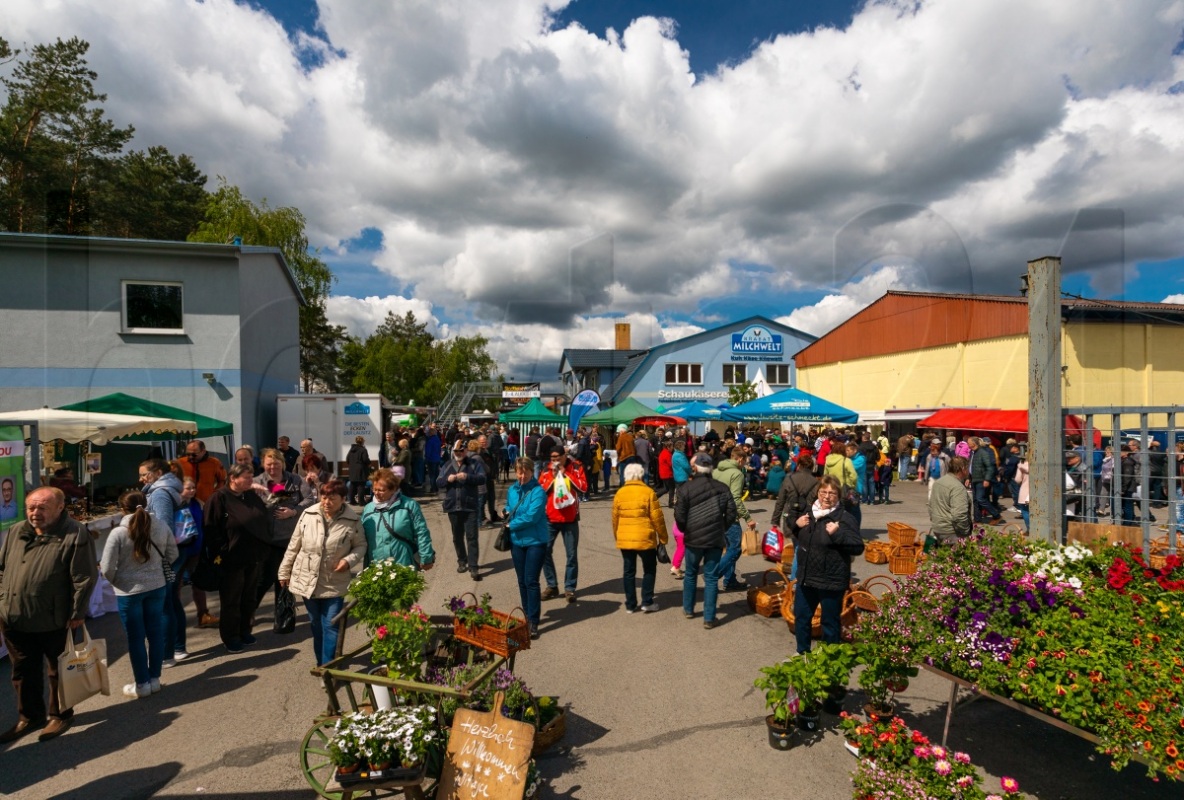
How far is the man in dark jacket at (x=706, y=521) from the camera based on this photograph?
6.35 meters

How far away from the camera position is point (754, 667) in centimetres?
554

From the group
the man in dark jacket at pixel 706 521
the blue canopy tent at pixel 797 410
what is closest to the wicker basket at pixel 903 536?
the man in dark jacket at pixel 706 521

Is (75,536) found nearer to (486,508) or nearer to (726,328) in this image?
(486,508)

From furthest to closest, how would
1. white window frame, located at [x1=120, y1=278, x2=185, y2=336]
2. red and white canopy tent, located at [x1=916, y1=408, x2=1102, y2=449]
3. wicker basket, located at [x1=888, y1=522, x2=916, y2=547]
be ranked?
red and white canopy tent, located at [x1=916, y1=408, x2=1102, y2=449] → white window frame, located at [x1=120, y1=278, x2=185, y2=336] → wicker basket, located at [x1=888, y1=522, x2=916, y2=547]

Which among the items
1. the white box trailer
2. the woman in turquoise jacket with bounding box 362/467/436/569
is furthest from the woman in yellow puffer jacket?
the white box trailer

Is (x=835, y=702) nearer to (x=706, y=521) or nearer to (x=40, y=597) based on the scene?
(x=706, y=521)

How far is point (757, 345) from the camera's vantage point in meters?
41.6

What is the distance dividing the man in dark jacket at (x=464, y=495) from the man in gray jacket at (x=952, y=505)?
5770mm

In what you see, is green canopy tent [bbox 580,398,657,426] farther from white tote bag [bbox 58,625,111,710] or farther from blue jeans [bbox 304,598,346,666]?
white tote bag [bbox 58,625,111,710]

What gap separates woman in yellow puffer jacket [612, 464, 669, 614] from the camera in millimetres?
6711

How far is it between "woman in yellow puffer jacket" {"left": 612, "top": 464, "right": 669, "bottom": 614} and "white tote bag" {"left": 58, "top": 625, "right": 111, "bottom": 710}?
14.8ft

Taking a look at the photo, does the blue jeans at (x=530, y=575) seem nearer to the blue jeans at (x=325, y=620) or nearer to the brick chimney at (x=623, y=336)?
the blue jeans at (x=325, y=620)

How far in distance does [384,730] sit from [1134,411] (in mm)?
7321

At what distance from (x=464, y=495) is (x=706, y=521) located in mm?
3581
